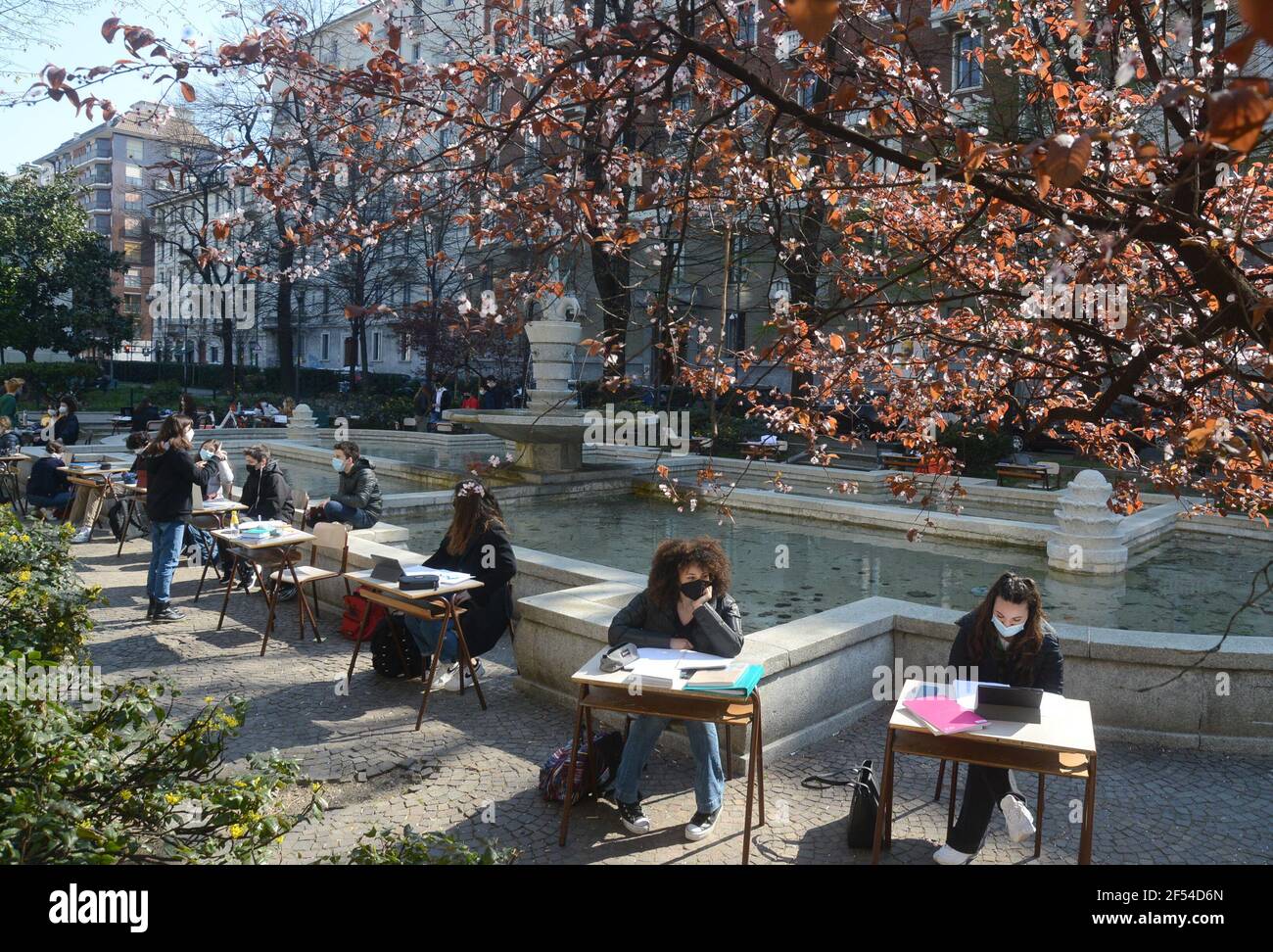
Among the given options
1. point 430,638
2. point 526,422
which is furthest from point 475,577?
point 526,422

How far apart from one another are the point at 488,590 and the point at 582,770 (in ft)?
7.10

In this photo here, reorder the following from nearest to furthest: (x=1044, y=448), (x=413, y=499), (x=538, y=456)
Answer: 1. (x=413, y=499)
2. (x=538, y=456)
3. (x=1044, y=448)

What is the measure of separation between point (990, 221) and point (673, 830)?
3924 millimetres

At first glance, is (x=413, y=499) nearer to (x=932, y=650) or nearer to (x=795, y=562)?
(x=795, y=562)

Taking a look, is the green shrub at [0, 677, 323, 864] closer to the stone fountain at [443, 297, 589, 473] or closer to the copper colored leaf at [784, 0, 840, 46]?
the copper colored leaf at [784, 0, 840, 46]

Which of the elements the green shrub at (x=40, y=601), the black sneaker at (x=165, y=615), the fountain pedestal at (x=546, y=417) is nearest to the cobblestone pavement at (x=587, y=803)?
the green shrub at (x=40, y=601)

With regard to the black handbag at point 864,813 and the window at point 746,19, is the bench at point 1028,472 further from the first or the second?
the black handbag at point 864,813

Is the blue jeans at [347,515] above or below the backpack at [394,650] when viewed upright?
above

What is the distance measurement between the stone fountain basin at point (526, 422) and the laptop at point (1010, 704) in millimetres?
12252

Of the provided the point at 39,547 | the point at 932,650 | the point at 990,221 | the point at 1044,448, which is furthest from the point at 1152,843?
the point at 1044,448

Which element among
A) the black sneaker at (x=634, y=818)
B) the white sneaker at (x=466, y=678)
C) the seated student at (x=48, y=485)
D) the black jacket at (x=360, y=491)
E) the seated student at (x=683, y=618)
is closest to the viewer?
the black sneaker at (x=634, y=818)

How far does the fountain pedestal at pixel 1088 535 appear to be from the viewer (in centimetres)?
1130
